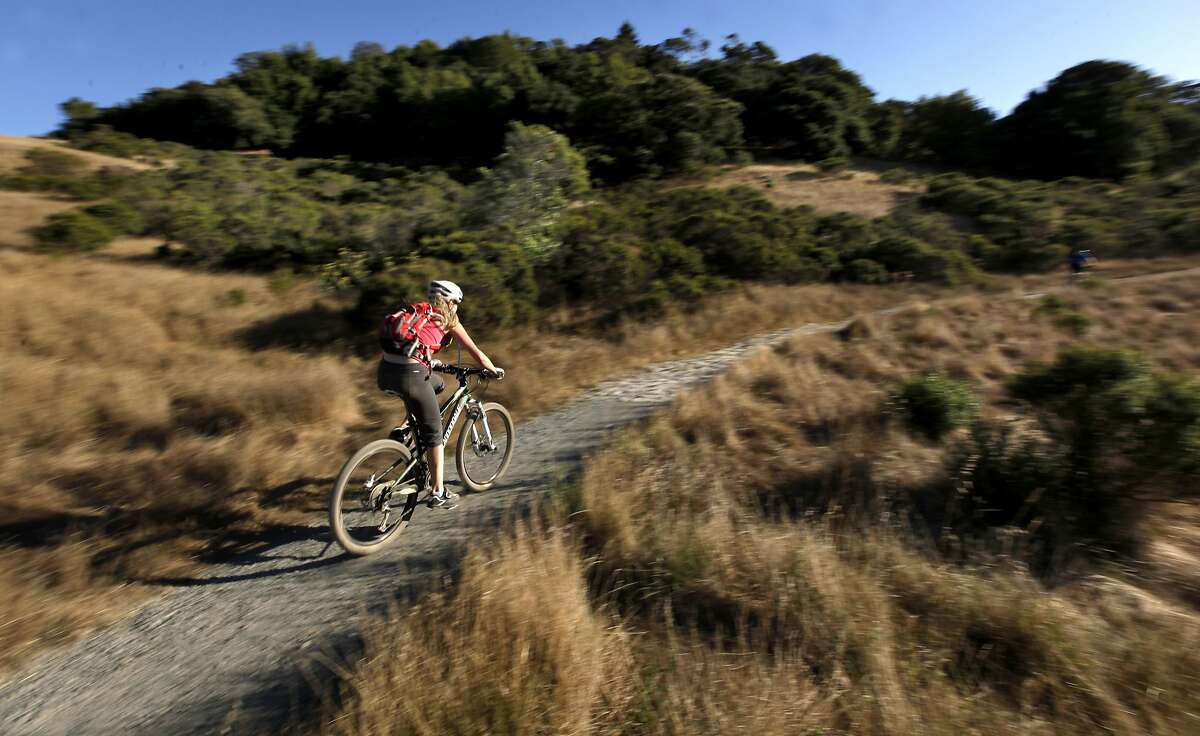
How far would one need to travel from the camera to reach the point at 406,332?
13.6ft

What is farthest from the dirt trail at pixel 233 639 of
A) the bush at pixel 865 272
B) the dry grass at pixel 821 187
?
the dry grass at pixel 821 187

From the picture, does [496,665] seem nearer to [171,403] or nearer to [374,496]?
[374,496]

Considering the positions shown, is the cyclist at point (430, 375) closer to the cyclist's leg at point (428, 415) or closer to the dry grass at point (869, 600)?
the cyclist's leg at point (428, 415)

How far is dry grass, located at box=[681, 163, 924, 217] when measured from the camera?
102 ft

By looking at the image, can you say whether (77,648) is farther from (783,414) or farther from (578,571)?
(783,414)

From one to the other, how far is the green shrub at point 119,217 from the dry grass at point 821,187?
2590 centimetres

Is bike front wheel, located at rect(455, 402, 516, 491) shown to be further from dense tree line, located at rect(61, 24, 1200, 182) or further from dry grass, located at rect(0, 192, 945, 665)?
dense tree line, located at rect(61, 24, 1200, 182)

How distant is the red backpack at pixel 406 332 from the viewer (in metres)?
4.13

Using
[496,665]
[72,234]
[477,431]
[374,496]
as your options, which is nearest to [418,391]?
[374,496]

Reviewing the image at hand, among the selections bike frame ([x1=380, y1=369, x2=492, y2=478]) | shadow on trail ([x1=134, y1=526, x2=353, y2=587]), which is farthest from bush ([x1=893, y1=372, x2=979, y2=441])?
shadow on trail ([x1=134, y1=526, x2=353, y2=587])

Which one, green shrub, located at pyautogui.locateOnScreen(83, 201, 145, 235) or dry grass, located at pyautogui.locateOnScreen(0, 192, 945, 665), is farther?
green shrub, located at pyautogui.locateOnScreen(83, 201, 145, 235)

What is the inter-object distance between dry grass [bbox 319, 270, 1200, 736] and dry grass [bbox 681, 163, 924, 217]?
2785cm

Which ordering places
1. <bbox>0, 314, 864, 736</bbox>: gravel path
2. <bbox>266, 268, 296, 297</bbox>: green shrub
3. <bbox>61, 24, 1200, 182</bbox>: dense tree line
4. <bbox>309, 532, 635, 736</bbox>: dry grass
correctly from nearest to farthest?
<bbox>309, 532, 635, 736</bbox>: dry grass
<bbox>0, 314, 864, 736</bbox>: gravel path
<bbox>266, 268, 296, 297</bbox>: green shrub
<bbox>61, 24, 1200, 182</bbox>: dense tree line

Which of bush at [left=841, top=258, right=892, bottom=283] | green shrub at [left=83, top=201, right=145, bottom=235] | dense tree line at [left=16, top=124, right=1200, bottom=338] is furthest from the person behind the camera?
bush at [left=841, top=258, right=892, bottom=283]
